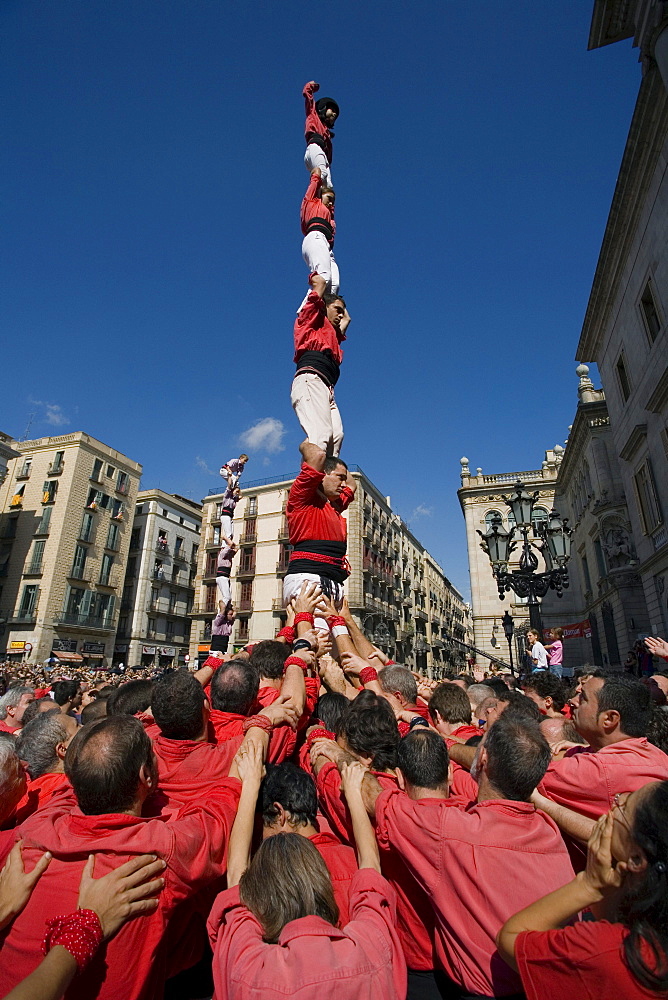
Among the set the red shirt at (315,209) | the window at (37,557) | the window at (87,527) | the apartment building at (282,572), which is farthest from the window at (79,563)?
the red shirt at (315,209)

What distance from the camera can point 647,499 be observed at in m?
19.1

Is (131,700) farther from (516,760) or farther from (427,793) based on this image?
(516,760)

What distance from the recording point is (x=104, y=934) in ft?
4.97

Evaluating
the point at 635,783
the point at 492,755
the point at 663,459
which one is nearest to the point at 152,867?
the point at 492,755

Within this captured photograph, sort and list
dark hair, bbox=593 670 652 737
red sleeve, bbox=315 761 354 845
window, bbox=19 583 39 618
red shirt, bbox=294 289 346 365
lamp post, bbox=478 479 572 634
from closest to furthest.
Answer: red sleeve, bbox=315 761 354 845 → dark hair, bbox=593 670 652 737 → red shirt, bbox=294 289 346 365 → lamp post, bbox=478 479 572 634 → window, bbox=19 583 39 618

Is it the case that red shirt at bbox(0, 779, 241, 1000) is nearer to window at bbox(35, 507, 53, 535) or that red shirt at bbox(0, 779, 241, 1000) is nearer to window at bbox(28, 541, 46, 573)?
window at bbox(28, 541, 46, 573)

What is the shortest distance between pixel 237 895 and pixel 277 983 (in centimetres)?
39

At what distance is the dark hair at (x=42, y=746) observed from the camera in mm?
3145

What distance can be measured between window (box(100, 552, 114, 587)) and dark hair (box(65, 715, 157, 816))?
38.4 metres

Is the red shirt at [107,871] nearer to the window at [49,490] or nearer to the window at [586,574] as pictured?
the window at [586,574]

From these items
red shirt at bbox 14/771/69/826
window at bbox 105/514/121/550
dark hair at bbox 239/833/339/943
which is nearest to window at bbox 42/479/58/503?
window at bbox 105/514/121/550

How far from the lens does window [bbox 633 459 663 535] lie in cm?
1828

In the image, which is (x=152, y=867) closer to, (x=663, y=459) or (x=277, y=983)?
(x=277, y=983)

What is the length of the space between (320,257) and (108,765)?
5.28 m
